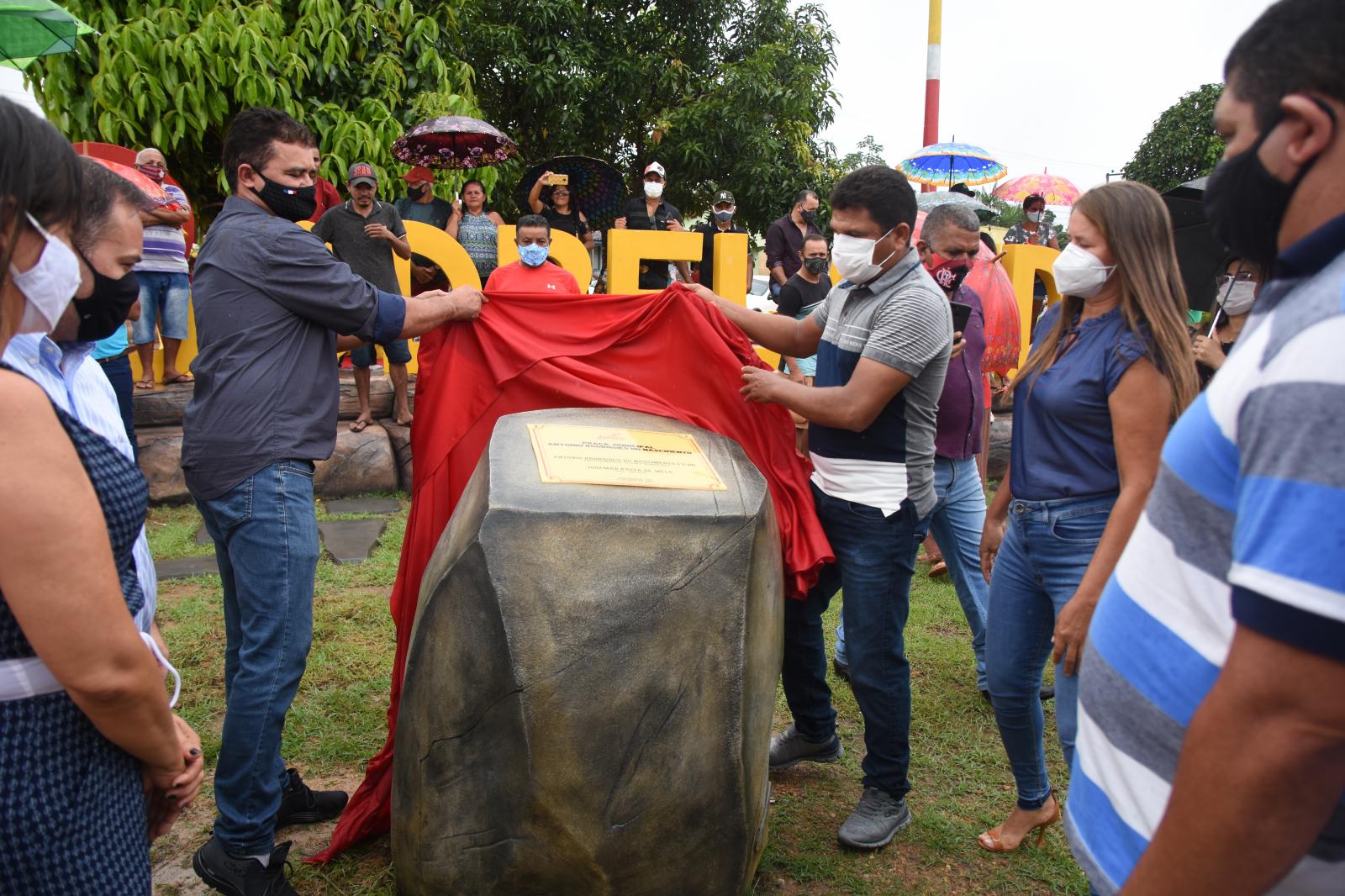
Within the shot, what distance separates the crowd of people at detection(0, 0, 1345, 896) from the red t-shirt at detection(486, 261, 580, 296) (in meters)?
2.27

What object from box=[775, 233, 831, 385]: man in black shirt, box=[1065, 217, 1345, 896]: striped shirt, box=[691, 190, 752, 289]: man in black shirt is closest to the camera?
box=[1065, 217, 1345, 896]: striped shirt

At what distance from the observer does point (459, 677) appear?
2.14m

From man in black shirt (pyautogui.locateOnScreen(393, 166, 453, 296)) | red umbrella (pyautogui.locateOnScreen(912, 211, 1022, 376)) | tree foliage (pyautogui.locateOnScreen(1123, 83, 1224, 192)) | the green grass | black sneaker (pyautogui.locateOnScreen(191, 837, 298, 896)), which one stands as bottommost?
the green grass

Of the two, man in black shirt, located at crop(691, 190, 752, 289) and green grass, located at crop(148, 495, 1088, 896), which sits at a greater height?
man in black shirt, located at crop(691, 190, 752, 289)

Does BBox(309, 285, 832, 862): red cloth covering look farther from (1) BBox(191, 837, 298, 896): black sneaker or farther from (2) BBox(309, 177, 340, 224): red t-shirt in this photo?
(2) BBox(309, 177, 340, 224): red t-shirt

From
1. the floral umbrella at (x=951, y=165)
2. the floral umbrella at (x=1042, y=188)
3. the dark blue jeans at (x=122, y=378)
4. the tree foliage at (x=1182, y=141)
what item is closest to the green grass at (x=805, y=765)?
the dark blue jeans at (x=122, y=378)

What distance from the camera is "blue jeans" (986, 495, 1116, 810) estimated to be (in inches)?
99.7

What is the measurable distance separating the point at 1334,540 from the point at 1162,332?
1758 millimetres

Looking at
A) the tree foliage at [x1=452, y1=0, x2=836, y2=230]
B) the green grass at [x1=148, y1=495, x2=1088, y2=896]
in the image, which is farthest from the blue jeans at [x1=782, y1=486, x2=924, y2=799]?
the tree foliage at [x1=452, y1=0, x2=836, y2=230]

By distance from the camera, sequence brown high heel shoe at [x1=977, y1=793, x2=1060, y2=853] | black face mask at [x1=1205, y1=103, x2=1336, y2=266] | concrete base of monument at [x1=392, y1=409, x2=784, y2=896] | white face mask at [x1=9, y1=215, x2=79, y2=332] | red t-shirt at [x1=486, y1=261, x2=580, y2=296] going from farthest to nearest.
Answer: red t-shirt at [x1=486, y1=261, x2=580, y2=296] < brown high heel shoe at [x1=977, y1=793, x2=1060, y2=853] < concrete base of monument at [x1=392, y1=409, x2=784, y2=896] < white face mask at [x1=9, y1=215, x2=79, y2=332] < black face mask at [x1=1205, y1=103, x2=1336, y2=266]

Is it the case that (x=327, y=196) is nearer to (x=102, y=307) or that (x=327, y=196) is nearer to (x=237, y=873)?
(x=237, y=873)

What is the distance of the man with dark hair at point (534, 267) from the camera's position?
5.86 m

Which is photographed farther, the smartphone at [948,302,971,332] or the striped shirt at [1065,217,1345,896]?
the smartphone at [948,302,971,332]

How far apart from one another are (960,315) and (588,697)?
257 cm
